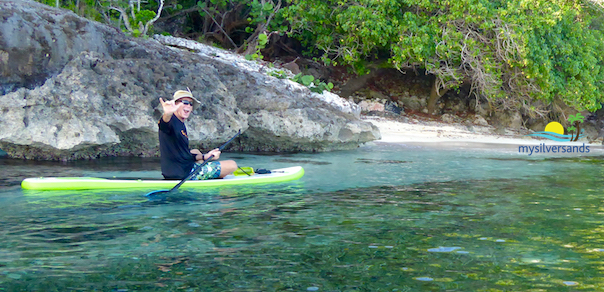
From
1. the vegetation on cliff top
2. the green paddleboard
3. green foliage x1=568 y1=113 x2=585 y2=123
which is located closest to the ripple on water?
the green paddleboard

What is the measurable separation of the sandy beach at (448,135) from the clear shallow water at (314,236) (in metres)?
6.76

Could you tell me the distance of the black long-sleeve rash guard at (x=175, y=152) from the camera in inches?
249

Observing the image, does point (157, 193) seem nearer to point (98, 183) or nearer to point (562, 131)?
point (98, 183)

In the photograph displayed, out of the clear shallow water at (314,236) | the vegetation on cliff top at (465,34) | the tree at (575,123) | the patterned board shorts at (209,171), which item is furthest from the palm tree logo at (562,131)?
the patterned board shorts at (209,171)

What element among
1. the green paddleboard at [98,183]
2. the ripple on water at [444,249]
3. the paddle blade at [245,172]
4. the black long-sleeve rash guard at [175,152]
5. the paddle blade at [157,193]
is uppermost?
the black long-sleeve rash guard at [175,152]

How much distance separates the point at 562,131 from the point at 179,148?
640 inches

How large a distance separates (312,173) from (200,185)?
2.11m

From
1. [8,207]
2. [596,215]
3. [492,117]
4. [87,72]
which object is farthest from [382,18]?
[8,207]

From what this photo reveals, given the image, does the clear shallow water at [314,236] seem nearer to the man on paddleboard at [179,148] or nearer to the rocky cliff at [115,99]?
the man on paddleboard at [179,148]

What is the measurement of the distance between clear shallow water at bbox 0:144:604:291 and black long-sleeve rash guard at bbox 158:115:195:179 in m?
0.33

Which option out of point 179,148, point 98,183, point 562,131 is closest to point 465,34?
point 562,131

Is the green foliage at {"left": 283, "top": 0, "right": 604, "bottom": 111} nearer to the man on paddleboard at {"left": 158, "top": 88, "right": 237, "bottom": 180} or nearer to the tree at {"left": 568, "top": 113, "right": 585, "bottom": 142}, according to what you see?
the tree at {"left": 568, "top": 113, "right": 585, "bottom": 142}

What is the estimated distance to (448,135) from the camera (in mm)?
15773

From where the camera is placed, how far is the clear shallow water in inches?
126
